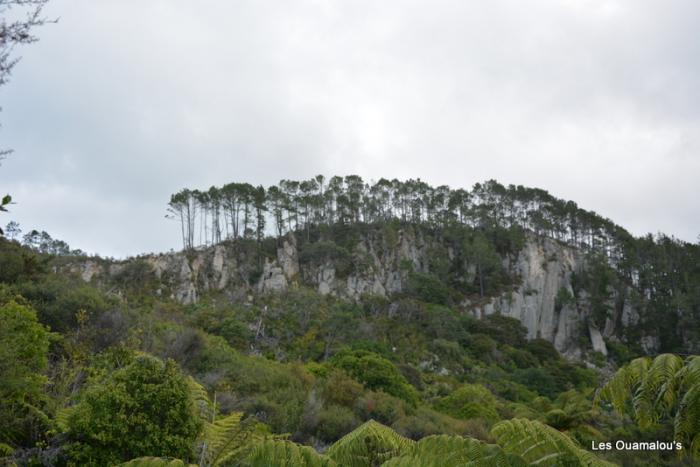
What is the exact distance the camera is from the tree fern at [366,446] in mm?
5539

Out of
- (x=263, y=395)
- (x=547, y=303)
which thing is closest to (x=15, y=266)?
(x=263, y=395)

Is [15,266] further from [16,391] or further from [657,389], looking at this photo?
[657,389]

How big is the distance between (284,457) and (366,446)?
1.25m

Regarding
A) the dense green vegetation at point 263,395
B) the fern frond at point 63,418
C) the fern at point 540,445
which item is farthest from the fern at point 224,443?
the fern at point 540,445

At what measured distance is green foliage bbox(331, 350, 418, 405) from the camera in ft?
64.6

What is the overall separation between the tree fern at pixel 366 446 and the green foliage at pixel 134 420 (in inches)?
109

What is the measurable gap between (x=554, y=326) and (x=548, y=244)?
34.9 ft

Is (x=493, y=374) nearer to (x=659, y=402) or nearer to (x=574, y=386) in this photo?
(x=574, y=386)

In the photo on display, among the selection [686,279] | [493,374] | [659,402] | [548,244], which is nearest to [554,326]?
[548,244]

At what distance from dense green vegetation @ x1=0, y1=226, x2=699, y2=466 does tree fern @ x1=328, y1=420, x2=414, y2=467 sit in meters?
0.02

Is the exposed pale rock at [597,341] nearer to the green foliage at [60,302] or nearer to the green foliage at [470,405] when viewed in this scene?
the green foliage at [470,405]

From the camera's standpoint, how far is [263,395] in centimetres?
1462

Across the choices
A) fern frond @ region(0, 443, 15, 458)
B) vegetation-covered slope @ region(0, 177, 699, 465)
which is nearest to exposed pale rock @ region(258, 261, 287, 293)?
vegetation-covered slope @ region(0, 177, 699, 465)

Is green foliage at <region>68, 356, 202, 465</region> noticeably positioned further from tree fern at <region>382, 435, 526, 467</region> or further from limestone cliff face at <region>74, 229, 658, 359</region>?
limestone cliff face at <region>74, 229, 658, 359</region>
